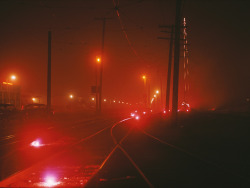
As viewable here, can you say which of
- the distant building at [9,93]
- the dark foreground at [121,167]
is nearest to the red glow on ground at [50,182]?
the dark foreground at [121,167]

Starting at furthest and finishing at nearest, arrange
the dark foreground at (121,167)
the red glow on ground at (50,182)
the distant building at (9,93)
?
the distant building at (9,93), the dark foreground at (121,167), the red glow on ground at (50,182)

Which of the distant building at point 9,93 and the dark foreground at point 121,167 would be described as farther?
the distant building at point 9,93

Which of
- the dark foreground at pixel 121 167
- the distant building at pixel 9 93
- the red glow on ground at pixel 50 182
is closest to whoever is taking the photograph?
the red glow on ground at pixel 50 182

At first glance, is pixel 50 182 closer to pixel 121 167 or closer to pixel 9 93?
pixel 121 167

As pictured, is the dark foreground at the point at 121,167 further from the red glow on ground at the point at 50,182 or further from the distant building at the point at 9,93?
the distant building at the point at 9,93

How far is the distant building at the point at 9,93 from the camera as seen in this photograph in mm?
36731

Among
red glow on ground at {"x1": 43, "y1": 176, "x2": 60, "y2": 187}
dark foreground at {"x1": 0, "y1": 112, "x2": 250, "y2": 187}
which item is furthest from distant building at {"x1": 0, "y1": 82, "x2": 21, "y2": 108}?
red glow on ground at {"x1": 43, "y1": 176, "x2": 60, "y2": 187}

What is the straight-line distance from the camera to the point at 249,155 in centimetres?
1228

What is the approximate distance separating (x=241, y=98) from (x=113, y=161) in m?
85.0

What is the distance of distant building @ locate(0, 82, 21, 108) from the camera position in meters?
36.7

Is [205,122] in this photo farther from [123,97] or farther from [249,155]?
[123,97]

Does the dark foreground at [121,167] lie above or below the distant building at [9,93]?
below

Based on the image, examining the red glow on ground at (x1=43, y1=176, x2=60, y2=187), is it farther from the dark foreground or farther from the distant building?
the distant building

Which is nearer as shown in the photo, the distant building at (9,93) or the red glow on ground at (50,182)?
the red glow on ground at (50,182)
